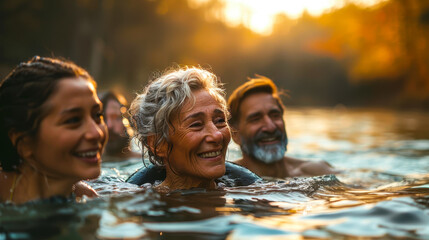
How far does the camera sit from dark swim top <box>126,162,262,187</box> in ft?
15.0

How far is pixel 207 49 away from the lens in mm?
43531

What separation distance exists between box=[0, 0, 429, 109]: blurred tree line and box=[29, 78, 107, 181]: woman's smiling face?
56.8 ft

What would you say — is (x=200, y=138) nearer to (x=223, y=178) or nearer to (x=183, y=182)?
(x=183, y=182)

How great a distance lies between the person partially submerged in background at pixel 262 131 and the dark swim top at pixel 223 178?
1662 mm

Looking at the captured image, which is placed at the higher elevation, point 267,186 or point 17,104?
point 17,104

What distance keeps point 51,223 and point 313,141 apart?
37.9ft

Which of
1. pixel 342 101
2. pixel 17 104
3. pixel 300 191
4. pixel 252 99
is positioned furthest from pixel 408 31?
pixel 17 104

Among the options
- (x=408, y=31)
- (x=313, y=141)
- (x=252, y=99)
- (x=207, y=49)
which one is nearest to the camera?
(x=252, y=99)

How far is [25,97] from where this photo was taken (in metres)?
2.88

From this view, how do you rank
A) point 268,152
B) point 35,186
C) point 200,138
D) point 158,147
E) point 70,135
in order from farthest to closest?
1. point 268,152
2. point 158,147
3. point 200,138
4. point 35,186
5. point 70,135

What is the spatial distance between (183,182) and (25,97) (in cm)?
180

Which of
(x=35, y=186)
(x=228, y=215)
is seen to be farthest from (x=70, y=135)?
(x=228, y=215)

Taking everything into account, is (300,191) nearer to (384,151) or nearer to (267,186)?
(267,186)

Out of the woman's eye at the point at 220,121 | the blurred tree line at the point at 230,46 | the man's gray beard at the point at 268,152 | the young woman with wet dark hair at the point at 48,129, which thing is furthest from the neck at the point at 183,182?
the blurred tree line at the point at 230,46
